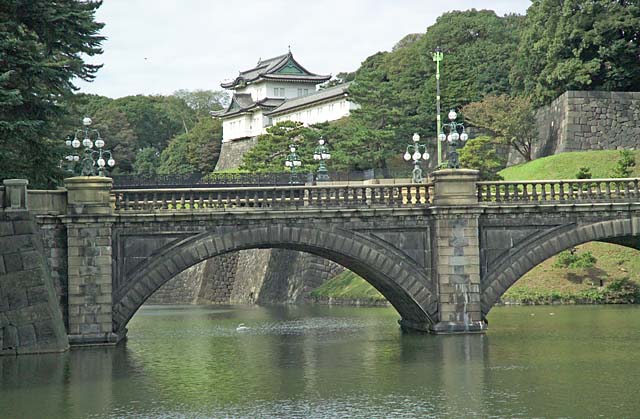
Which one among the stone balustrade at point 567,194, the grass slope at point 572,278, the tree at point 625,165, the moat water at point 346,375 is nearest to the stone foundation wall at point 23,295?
the moat water at point 346,375

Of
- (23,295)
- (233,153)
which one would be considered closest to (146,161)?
(233,153)

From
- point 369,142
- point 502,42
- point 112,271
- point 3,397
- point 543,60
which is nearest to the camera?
point 3,397

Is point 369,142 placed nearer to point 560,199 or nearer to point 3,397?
point 560,199

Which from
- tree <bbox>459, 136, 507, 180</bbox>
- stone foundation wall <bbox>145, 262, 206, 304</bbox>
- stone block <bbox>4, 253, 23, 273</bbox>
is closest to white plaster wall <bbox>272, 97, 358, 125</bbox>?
tree <bbox>459, 136, 507, 180</bbox>

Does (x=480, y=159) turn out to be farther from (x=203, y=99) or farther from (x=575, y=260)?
(x=203, y=99)

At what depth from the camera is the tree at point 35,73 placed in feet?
131

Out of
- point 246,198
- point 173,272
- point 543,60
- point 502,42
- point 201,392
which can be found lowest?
point 201,392

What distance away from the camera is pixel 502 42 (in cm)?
9825

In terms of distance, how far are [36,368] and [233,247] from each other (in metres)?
8.94

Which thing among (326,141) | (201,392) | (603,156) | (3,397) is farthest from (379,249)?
(326,141)

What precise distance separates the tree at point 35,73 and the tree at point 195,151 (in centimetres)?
7720

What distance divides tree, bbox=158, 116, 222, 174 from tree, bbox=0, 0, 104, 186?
7720cm

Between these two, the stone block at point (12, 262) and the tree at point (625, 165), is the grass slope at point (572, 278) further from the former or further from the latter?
the stone block at point (12, 262)

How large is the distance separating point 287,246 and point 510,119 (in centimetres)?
4137
